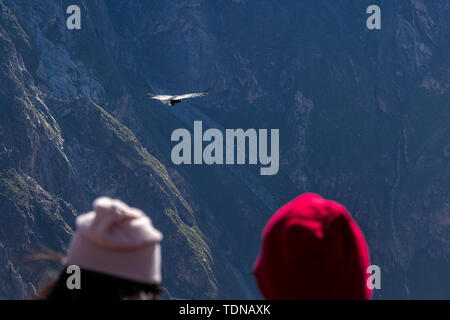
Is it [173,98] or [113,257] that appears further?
[173,98]

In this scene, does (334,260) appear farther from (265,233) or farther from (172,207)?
(172,207)

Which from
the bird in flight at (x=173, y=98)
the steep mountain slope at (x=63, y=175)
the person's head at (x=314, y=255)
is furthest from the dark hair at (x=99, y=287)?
the steep mountain slope at (x=63, y=175)

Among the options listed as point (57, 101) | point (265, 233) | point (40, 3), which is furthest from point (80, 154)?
point (265, 233)

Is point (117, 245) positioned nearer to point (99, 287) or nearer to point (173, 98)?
point (99, 287)

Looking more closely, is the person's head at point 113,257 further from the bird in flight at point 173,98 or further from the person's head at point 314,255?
the bird in flight at point 173,98

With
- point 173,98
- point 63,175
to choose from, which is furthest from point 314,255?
point 63,175

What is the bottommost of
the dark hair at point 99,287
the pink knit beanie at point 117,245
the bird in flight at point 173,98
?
the dark hair at point 99,287

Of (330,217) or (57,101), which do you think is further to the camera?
(57,101)
